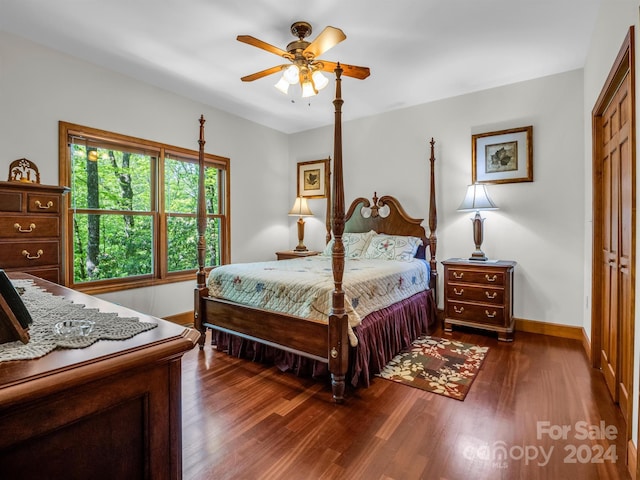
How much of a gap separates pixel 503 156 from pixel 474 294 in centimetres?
154

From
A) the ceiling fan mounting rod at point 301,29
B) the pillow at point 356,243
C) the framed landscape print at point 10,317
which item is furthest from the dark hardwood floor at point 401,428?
the ceiling fan mounting rod at point 301,29

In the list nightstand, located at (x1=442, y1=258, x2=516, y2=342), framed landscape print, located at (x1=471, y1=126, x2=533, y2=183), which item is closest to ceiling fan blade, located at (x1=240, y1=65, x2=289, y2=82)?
framed landscape print, located at (x1=471, y1=126, x2=533, y2=183)

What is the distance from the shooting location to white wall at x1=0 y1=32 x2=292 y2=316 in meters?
2.71

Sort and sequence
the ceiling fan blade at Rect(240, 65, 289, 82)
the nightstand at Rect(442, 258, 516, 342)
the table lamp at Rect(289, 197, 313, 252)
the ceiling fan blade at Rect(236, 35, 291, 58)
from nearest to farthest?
the ceiling fan blade at Rect(236, 35, 291, 58) < the ceiling fan blade at Rect(240, 65, 289, 82) < the nightstand at Rect(442, 258, 516, 342) < the table lamp at Rect(289, 197, 313, 252)

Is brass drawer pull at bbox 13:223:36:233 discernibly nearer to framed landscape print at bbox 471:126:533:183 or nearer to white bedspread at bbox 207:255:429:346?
white bedspread at bbox 207:255:429:346

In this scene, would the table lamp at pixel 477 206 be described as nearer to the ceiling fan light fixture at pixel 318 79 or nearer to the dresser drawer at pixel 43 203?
the ceiling fan light fixture at pixel 318 79

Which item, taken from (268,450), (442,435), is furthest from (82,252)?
(442,435)

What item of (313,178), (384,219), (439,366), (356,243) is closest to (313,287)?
(439,366)

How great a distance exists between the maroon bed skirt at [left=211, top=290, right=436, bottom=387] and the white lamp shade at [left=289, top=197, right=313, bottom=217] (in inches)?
84.6

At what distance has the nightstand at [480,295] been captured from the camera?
10.6ft

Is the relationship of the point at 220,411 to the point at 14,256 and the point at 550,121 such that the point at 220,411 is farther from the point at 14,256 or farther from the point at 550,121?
the point at 550,121

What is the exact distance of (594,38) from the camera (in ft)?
8.58

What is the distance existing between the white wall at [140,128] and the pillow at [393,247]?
1802 mm

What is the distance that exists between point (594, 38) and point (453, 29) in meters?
1.12
